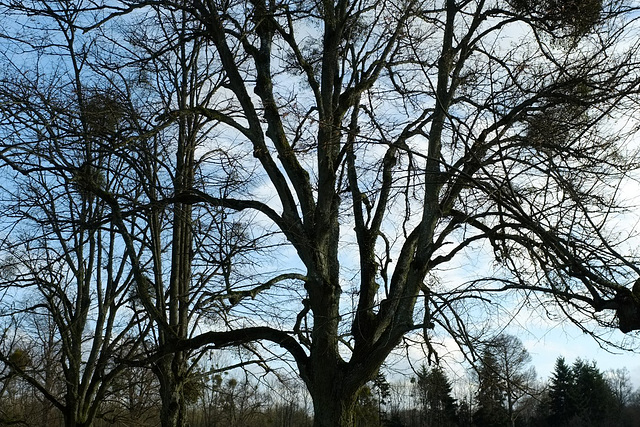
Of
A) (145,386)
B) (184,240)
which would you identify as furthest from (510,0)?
(145,386)

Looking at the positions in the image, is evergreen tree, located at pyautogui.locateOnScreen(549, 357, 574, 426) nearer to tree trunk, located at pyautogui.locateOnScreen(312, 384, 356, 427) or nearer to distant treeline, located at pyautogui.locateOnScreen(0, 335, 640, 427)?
distant treeline, located at pyautogui.locateOnScreen(0, 335, 640, 427)

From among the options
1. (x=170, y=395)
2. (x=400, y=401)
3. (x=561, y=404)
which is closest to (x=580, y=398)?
(x=561, y=404)

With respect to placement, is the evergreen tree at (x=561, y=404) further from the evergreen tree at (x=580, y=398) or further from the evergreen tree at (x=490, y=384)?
the evergreen tree at (x=490, y=384)

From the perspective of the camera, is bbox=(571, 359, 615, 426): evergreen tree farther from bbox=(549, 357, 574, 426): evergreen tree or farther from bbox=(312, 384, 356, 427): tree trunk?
bbox=(312, 384, 356, 427): tree trunk

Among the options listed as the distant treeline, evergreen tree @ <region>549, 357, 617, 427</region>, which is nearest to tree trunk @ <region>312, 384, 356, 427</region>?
the distant treeline

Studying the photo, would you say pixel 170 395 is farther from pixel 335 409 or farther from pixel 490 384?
pixel 490 384

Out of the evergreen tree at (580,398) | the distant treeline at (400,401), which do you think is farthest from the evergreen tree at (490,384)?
the evergreen tree at (580,398)

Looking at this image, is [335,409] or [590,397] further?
[590,397]

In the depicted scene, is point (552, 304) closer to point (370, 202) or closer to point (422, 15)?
point (370, 202)

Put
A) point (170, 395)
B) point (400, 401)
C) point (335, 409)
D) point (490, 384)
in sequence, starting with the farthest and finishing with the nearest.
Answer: point (400, 401) < point (170, 395) < point (335, 409) < point (490, 384)

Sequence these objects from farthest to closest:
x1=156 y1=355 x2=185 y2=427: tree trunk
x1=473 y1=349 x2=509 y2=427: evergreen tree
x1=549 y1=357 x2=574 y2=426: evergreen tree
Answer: x1=549 y1=357 x2=574 y2=426: evergreen tree → x1=156 y1=355 x2=185 y2=427: tree trunk → x1=473 y1=349 x2=509 y2=427: evergreen tree

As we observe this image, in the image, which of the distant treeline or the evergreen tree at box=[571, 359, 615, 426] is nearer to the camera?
the distant treeline

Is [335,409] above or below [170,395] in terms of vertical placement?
below

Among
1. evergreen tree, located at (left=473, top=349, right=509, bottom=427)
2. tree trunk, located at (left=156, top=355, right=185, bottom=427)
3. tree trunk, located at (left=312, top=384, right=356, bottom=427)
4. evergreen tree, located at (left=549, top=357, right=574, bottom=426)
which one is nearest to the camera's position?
evergreen tree, located at (left=473, top=349, right=509, bottom=427)
